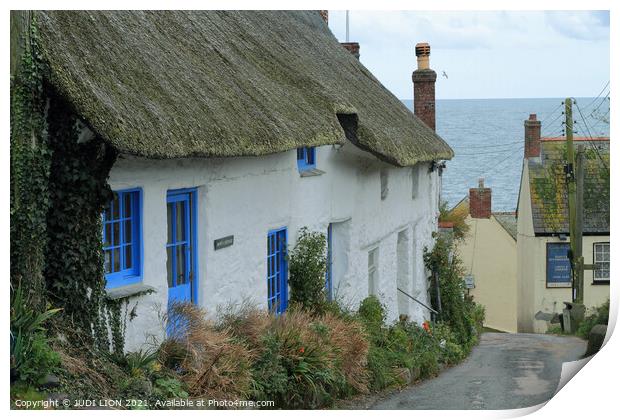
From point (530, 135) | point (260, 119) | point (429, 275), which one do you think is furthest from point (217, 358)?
point (429, 275)

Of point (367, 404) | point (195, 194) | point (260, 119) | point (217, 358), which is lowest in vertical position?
point (367, 404)

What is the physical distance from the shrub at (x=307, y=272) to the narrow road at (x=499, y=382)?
1.81 metres

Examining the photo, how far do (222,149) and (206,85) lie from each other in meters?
1.21

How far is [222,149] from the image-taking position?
10.9 m

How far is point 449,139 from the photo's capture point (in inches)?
915

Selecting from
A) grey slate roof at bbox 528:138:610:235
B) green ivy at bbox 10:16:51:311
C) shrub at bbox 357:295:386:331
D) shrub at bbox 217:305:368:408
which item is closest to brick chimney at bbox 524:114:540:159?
grey slate roof at bbox 528:138:610:235

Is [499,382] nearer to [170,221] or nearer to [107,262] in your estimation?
[170,221]

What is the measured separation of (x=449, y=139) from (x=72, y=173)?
583 inches

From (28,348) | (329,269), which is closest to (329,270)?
(329,269)

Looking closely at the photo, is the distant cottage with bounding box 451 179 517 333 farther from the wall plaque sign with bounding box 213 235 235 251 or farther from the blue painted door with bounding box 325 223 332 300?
the wall plaque sign with bounding box 213 235 235 251

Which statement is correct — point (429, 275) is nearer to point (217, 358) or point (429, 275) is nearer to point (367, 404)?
point (367, 404)

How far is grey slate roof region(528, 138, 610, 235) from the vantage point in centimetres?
1402

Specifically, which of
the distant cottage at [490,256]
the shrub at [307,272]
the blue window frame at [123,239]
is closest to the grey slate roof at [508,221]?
the distant cottage at [490,256]

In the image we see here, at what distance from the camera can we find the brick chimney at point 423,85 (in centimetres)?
2350
